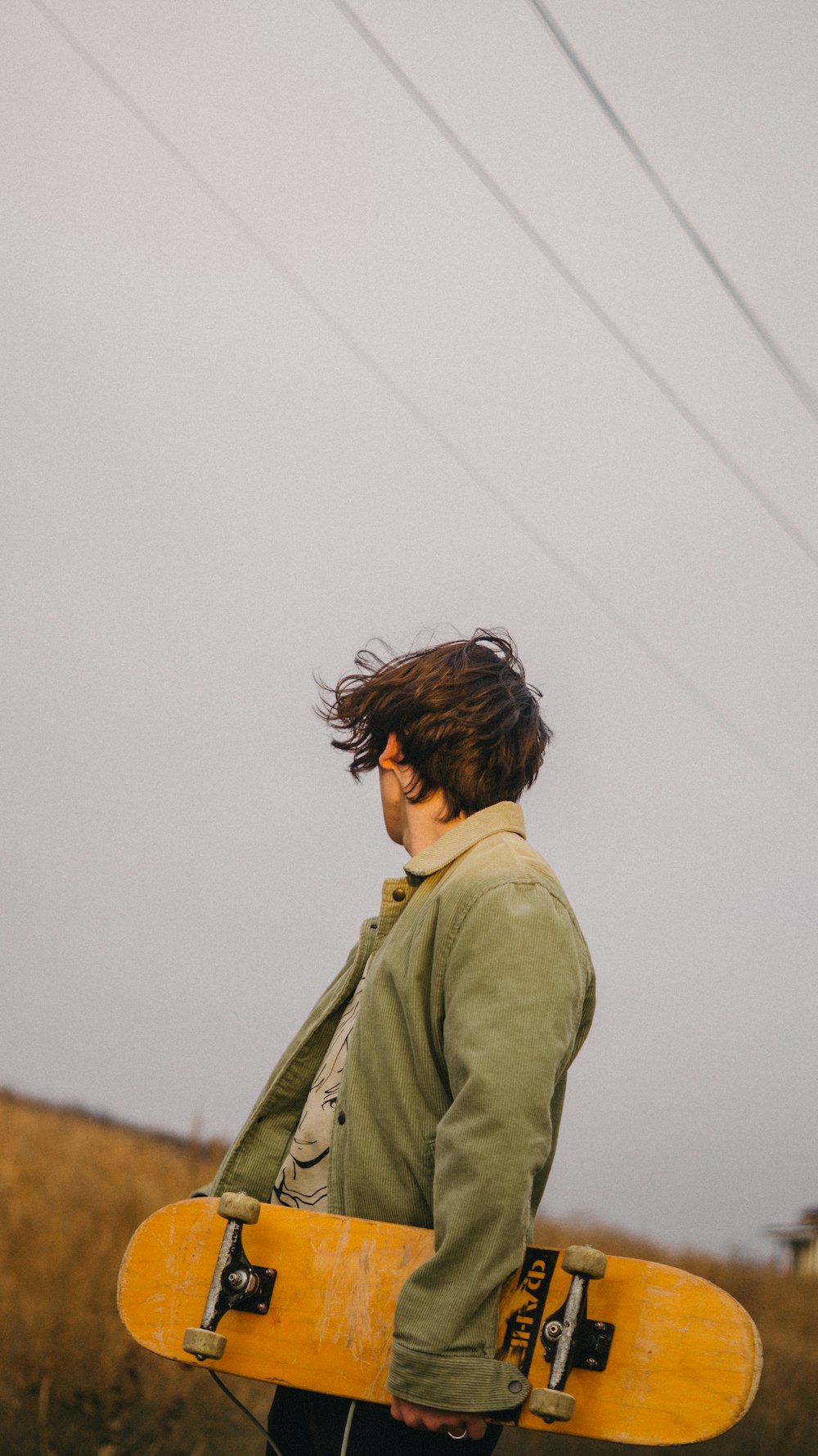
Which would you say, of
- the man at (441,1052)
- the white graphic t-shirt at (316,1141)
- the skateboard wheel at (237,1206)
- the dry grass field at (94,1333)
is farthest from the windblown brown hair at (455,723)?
the dry grass field at (94,1333)

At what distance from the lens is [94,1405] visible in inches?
162

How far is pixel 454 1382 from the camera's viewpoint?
1.34 m

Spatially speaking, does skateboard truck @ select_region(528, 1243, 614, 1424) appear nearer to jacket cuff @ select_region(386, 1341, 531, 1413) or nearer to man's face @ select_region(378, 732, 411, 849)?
jacket cuff @ select_region(386, 1341, 531, 1413)

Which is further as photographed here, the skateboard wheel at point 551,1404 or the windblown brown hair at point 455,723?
the windblown brown hair at point 455,723

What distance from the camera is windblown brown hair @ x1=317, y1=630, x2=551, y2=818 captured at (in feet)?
6.16

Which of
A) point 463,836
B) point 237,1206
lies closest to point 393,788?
point 463,836

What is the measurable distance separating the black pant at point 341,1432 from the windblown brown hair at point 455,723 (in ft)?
2.74

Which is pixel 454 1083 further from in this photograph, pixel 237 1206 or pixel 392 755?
pixel 392 755

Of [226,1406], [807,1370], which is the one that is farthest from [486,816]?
[807,1370]

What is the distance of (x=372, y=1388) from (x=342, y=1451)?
9 cm

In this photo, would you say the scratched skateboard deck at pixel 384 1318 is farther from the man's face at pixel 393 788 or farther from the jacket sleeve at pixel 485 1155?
the man's face at pixel 393 788

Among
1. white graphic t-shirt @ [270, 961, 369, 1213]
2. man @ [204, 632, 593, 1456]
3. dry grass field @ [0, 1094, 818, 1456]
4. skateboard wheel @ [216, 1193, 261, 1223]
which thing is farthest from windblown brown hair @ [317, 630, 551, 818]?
dry grass field @ [0, 1094, 818, 1456]

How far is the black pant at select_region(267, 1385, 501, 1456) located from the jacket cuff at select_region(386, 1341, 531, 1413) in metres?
0.12

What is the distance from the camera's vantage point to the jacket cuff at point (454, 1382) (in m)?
1.33
